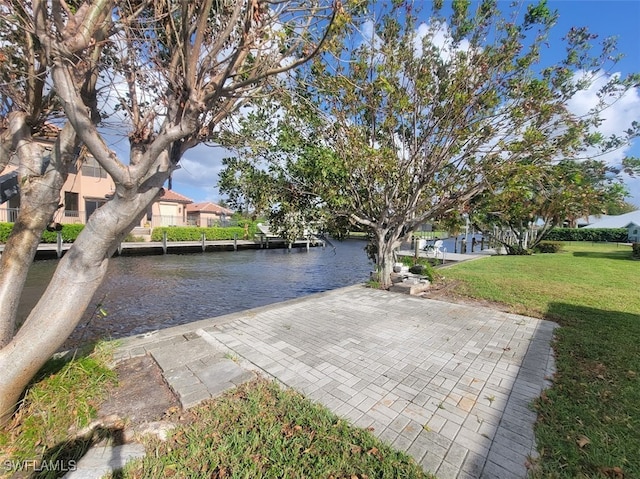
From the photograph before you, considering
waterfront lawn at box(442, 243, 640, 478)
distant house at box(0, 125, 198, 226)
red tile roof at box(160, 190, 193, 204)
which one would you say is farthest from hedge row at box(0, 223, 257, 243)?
waterfront lawn at box(442, 243, 640, 478)

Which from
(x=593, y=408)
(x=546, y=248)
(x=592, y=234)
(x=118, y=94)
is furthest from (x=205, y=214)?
(x=592, y=234)

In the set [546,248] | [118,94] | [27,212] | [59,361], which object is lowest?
[59,361]

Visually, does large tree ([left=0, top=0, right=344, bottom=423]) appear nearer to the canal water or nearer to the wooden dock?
the canal water

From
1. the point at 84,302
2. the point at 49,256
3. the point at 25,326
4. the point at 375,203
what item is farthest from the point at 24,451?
the point at 49,256

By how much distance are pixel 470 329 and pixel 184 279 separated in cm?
1264

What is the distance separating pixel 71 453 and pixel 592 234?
4860 centimetres

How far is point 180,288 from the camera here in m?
→ 12.2

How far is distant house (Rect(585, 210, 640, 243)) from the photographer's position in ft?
102

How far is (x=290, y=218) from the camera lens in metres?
8.12

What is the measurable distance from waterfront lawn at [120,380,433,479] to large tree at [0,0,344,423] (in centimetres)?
136

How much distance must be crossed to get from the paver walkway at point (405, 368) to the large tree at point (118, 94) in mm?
1414

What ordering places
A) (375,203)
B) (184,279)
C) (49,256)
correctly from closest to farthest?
(375,203), (184,279), (49,256)

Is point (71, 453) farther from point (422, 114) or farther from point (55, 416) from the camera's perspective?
point (422, 114)

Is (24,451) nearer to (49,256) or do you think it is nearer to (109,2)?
(109,2)
